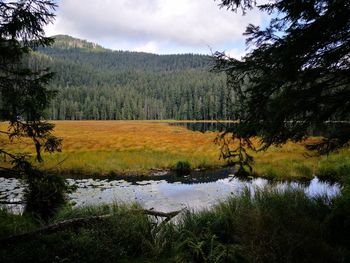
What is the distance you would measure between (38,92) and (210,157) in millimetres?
24455

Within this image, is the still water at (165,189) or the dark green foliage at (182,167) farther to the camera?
the dark green foliage at (182,167)

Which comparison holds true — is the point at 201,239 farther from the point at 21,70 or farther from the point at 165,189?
the point at 165,189

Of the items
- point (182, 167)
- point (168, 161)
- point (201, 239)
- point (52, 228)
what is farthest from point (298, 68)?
point (168, 161)

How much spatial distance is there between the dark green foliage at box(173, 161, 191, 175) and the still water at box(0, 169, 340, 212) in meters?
1.98

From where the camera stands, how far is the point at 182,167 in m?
26.6

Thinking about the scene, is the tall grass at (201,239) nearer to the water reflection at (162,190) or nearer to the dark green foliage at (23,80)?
the dark green foliage at (23,80)

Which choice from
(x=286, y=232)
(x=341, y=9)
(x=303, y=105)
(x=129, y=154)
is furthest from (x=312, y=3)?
(x=129, y=154)

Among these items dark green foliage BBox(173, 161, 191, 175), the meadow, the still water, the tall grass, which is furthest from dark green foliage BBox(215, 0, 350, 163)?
dark green foliage BBox(173, 161, 191, 175)

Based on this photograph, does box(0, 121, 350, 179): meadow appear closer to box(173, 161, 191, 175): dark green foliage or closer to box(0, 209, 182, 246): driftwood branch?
box(173, 161, 191, 175): dark green foliage

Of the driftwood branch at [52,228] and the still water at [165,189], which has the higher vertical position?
the driftwood branch at [52,228]

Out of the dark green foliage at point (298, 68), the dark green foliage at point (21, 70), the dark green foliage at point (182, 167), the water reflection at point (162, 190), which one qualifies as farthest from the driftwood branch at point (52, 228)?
the dark green foliage at point (182, 167)

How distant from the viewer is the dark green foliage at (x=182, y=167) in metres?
26.3

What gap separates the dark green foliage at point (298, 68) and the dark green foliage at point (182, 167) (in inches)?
762

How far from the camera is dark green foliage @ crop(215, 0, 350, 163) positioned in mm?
5926
